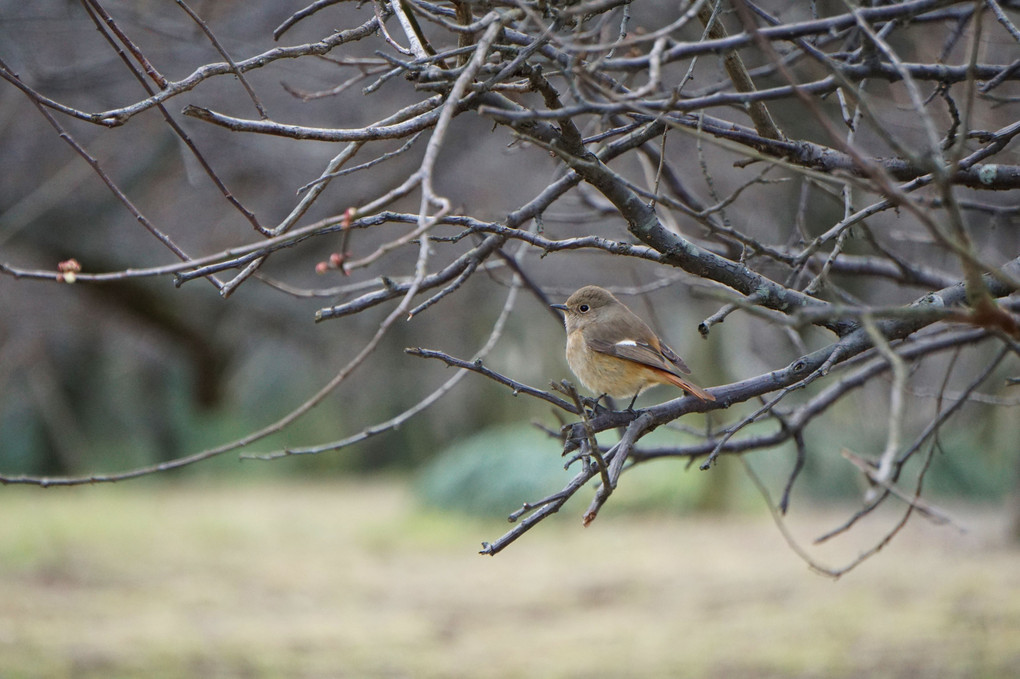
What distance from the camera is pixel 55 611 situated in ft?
24.5

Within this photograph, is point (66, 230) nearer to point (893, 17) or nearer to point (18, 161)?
point (18, 161)

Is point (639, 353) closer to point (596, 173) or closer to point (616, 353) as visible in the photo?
point (616, 353)

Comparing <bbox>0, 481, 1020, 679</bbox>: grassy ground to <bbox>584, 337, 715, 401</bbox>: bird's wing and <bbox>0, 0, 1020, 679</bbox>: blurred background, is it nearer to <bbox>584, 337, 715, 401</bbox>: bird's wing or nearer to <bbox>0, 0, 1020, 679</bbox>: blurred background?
<bbox>0, 0, 1020, 679</bbox>: blurred background

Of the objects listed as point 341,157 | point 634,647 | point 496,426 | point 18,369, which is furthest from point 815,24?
point 496,426

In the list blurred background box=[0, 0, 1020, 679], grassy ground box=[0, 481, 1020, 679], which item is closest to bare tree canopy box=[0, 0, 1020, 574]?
blurred background box=[0, 0, 1020, 679]

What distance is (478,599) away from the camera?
8.34m

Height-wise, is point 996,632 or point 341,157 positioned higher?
point 341,157

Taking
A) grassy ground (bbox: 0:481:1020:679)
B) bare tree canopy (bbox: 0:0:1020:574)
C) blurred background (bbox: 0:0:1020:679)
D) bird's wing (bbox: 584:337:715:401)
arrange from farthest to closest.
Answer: blurred background (bbox: 0:0:1020:679) < grassy ground (bbox: 0:481:1020:679) < bird's wing (bbox: 584:337:715:401) < bare tree canopy (bbox: 0:0:1020:574)

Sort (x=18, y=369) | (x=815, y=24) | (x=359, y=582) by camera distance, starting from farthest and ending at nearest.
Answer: (x=18, y=369)
(x=359, y=582)
(x=815, y=24)

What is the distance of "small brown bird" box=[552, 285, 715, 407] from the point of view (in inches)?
152

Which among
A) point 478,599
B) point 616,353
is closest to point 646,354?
point 616,353

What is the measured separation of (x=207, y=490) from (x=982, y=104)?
11.4m

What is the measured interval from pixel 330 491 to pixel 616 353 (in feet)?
36.5

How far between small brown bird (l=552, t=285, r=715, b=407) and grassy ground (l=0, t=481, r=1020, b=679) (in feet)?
9.56
